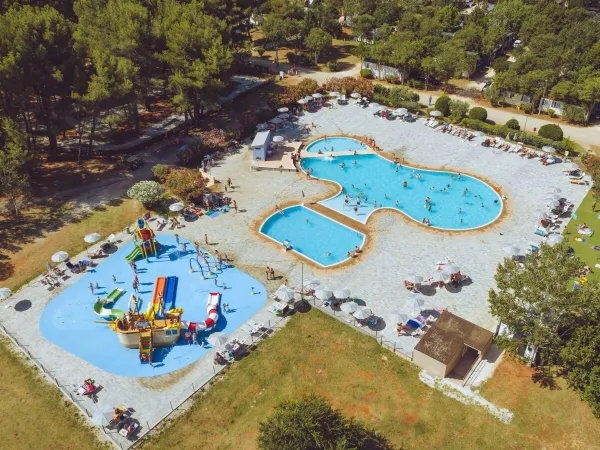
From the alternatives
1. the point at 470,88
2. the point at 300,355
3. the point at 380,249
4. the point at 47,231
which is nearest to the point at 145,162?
the point at 47,231

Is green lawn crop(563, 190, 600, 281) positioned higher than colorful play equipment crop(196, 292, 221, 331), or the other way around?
green lawn crop(563, 190, 600, 281)

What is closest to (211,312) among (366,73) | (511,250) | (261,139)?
(511,250)

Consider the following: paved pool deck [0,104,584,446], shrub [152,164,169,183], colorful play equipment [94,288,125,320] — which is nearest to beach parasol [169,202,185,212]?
paved pool deck [0,104,584,446]

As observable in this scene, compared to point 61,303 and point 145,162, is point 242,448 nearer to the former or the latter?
point 61,303

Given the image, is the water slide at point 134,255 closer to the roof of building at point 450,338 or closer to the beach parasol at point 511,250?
the roof of building at point 450,338

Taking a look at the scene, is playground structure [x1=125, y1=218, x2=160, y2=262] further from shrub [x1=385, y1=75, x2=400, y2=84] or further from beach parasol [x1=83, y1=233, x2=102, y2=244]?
shrub [x1=385, y1=75, x2=400, y2=84]
